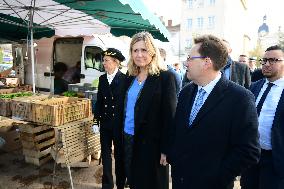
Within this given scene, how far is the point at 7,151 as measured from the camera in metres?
5.87

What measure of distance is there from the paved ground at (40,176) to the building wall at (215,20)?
37.3m

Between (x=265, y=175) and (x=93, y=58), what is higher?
(x=93, y=58)

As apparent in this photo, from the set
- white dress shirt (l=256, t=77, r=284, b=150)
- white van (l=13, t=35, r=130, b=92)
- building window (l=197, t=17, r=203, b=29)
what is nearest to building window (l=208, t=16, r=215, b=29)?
building window (l=197, t=17, r=203, b=29)

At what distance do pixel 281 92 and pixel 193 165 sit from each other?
133 centimetres

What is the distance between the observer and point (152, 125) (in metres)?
2.92

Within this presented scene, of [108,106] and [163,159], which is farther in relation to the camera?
[108,106]

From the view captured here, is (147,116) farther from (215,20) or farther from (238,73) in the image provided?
(215,20)

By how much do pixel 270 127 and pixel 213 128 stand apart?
1083mm

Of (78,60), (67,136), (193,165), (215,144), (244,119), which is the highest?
(78,60)

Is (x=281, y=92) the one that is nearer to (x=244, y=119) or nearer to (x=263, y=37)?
(x=244, y=119)

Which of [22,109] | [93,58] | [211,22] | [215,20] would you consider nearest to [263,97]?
[22,109]

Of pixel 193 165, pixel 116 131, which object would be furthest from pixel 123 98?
pixel 193 165

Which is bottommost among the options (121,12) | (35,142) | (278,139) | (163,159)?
(35,142)

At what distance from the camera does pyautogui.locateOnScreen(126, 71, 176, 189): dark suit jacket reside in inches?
114
